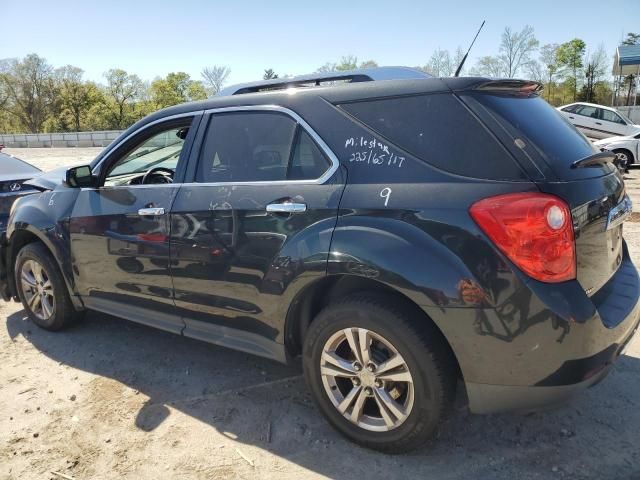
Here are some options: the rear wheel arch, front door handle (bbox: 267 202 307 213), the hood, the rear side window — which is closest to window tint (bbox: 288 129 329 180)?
front door handle (bbox: 267 202 307 213)

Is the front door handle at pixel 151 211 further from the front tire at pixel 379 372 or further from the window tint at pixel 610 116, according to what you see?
the window tint at pixel 610 116

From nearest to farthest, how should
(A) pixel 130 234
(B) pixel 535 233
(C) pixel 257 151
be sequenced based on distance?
(B) pixel 535 233 → (C) pixel 257 151 → (A) pixel 130 234

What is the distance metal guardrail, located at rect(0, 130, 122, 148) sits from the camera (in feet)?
158

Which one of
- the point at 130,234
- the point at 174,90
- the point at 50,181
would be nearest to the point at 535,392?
the point at 130,234

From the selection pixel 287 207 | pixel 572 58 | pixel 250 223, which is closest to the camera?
pixel 287 207

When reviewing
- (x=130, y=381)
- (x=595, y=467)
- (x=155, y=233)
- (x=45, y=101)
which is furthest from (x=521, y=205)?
(x=45, y=101)

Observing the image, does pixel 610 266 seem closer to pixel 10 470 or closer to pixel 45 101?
pixel 10 470

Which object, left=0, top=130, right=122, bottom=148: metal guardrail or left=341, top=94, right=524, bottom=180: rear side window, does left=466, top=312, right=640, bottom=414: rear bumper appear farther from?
left=0, top=130, right=122, bottom=148: metal guardrail

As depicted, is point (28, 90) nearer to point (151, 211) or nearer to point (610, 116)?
point (610, 116)

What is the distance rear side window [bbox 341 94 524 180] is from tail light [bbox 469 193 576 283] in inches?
5.6

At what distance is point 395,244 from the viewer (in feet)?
7.69

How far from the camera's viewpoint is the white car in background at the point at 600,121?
59.7 ft

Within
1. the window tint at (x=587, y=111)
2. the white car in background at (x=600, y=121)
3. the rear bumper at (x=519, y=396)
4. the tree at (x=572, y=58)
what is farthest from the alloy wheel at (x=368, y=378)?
the tree at (x=572, y=58)

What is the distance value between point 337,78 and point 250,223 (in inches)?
41.9
